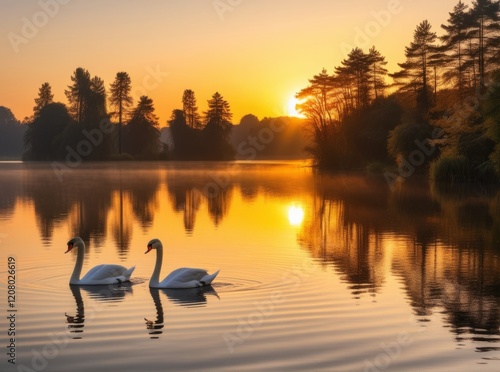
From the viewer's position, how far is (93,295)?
1498 centimetres

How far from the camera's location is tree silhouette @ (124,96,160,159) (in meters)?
135

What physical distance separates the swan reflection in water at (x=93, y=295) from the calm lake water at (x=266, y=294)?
4 centimetres

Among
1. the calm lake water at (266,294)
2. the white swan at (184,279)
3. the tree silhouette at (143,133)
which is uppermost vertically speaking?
the tree silhouette at (143,133)

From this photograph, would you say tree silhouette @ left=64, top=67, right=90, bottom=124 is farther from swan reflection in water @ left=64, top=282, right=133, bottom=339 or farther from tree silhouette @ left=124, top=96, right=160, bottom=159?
swan reflection in water @ left=64, top=282, right=133, bottom=339

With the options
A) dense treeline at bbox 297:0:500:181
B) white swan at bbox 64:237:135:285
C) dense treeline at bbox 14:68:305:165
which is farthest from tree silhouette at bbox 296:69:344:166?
white swan at bbox 64:237:135:285

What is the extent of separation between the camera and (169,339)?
11.6 m

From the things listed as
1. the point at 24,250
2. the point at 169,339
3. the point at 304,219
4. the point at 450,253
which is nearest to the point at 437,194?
the point at 304,219

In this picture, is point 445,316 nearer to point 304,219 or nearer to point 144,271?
point 144,271

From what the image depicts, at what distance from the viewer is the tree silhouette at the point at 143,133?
444 feet

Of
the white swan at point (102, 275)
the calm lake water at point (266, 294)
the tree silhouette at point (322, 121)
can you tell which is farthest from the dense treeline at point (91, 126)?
the white swan at point (102, 275)

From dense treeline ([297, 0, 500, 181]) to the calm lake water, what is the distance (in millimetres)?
21071

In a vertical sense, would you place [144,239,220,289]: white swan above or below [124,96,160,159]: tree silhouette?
below

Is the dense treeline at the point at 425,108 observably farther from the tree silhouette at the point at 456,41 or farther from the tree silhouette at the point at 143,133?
the tree silhouette at the point at 143,133

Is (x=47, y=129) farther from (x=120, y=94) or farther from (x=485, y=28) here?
(x=485, y=28)
